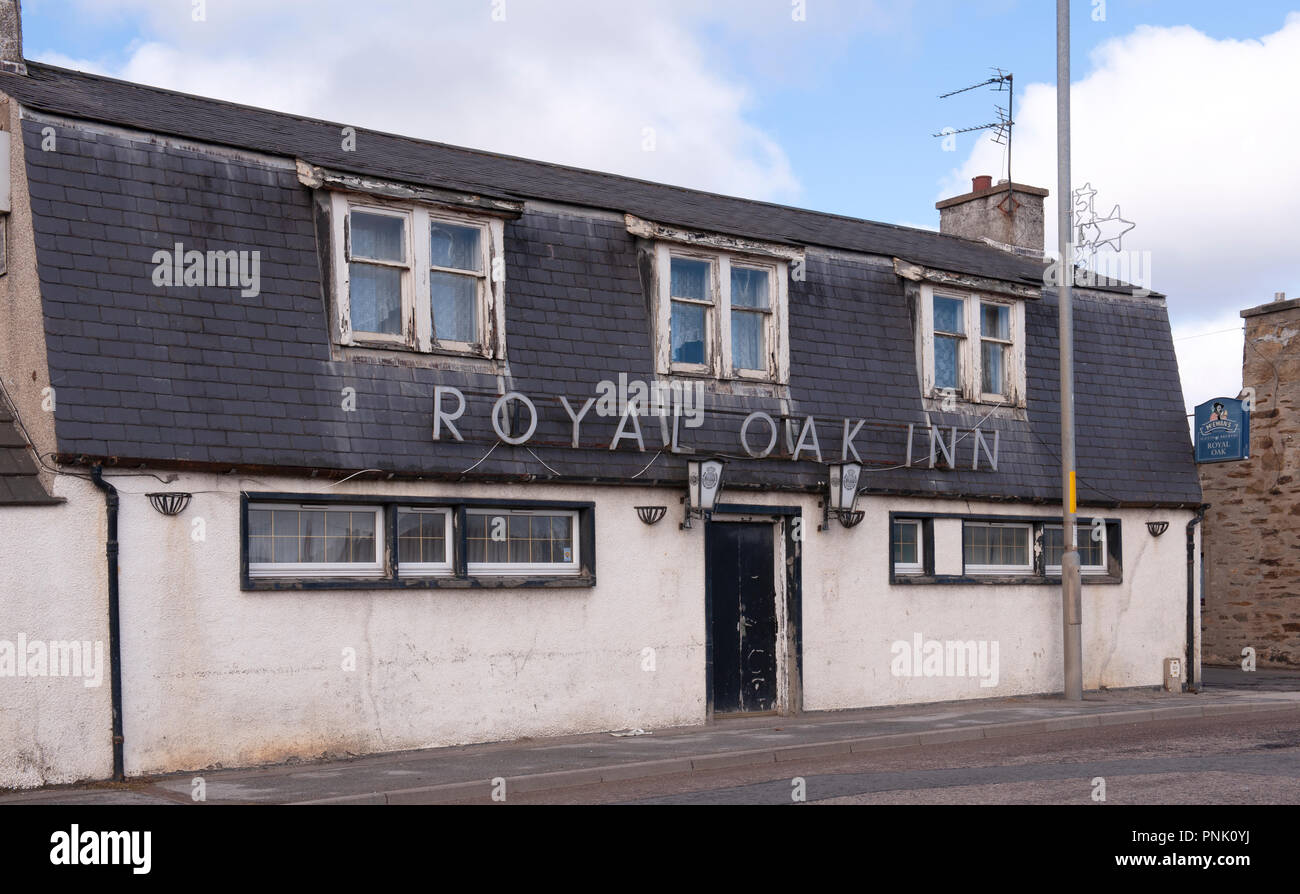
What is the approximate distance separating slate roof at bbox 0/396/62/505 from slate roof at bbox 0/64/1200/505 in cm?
43

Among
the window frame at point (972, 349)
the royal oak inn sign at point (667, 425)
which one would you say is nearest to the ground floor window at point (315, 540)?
the royal oak inn sign at point (667, 425)

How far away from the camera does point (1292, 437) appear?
2506cm

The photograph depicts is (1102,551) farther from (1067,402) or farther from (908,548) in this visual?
(908,548)

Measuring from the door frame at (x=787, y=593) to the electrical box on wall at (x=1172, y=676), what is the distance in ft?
22.0

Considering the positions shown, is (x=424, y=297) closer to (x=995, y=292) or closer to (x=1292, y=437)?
(x=995, y=292)

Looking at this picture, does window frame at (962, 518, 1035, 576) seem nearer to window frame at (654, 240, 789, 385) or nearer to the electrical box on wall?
the electrical box on wall

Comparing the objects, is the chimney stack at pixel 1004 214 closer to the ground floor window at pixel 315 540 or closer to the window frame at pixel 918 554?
the window frame at pixel 918 554

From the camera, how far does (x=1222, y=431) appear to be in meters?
21.3

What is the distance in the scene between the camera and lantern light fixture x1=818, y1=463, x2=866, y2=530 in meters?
17.2

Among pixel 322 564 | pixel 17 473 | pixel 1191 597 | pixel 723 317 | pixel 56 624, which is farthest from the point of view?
pixel 1191 597

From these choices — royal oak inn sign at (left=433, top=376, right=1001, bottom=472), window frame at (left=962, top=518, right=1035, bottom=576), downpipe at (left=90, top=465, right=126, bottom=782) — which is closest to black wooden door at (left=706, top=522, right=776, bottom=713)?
royal oak inn sign at (left=433, top=376, right=1001, bottom=472)

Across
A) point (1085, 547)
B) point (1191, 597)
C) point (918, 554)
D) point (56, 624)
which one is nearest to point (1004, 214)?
point (1085, 547)

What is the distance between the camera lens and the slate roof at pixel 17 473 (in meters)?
12.1

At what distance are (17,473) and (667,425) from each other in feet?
22.9
